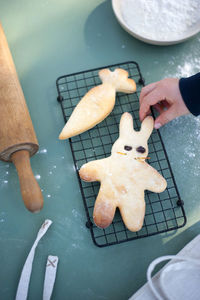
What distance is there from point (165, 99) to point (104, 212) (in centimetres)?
32

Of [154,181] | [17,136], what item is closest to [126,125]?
[154,181]

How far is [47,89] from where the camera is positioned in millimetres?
902

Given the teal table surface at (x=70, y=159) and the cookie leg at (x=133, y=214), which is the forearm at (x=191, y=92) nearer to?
the teal table surface at (x=70, y=159)

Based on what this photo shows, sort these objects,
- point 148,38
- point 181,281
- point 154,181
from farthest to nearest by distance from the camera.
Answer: point 148,38, point 154,181, point 181,281

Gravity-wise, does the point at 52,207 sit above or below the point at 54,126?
below

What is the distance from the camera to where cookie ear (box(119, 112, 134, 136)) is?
0.81m

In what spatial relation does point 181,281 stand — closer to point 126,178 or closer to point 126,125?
point 126,178

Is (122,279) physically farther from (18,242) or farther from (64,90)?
(64,90)

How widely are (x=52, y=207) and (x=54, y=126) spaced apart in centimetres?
21

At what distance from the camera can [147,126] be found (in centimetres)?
82

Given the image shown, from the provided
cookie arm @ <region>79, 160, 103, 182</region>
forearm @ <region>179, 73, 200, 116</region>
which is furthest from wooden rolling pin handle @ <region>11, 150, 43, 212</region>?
forearm @ <region>179, 73, 200, 116</region>

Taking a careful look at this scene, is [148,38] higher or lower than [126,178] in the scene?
higher

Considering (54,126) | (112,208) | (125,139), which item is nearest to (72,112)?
(54,126)

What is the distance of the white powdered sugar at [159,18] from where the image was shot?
2.99 ft
